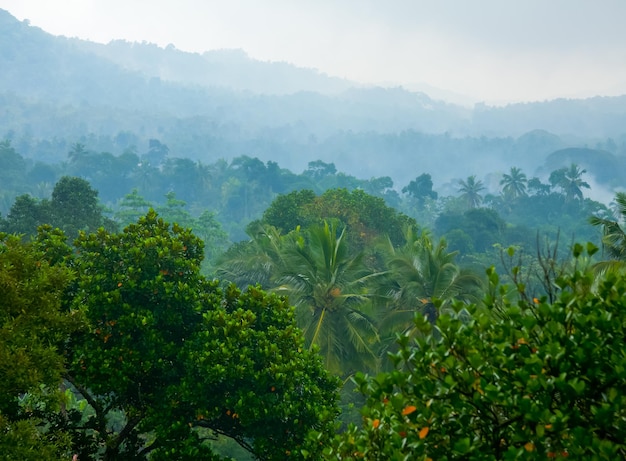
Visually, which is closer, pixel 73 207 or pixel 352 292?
pixel 352 292

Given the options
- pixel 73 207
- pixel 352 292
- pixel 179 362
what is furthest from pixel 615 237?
pixel 73 207

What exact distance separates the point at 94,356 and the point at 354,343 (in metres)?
8.92

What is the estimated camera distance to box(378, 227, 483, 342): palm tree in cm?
1755

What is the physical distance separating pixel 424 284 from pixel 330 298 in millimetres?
3058

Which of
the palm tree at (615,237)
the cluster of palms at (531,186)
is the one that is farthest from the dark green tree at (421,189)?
the palm tree at (615,237)

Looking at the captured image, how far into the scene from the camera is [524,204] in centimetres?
8244

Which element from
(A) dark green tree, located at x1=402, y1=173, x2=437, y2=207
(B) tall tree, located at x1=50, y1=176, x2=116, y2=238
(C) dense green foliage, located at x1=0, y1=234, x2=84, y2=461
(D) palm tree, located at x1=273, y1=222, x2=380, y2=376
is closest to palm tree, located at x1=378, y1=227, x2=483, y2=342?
(D) palm tree, located at x1=273, y1=222, x2=380, y2=376

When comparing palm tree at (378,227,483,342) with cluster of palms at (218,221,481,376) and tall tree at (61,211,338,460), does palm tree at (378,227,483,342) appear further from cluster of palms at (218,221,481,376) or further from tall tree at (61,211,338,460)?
tall tree at (61,211,338,460)

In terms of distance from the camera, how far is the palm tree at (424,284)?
17547mm

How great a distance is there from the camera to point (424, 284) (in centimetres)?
1773

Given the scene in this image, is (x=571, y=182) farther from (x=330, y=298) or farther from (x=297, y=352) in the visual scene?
(x=297, y=352)

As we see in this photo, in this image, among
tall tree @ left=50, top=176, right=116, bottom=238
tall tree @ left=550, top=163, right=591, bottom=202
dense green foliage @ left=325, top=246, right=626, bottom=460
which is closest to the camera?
dense green foliage @ left=325, top=246, right=626, bottom=460

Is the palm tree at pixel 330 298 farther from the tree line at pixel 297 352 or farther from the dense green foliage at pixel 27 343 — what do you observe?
the dense green foliage at pixel 27 343

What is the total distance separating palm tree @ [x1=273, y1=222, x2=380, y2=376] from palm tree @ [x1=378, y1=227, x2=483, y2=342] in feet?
3.96
